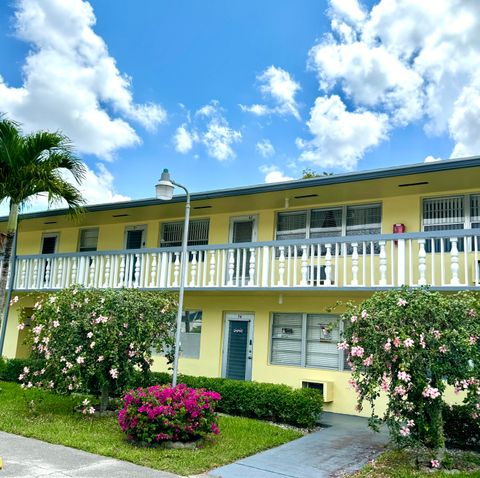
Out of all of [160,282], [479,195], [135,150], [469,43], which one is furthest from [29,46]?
[479,195]

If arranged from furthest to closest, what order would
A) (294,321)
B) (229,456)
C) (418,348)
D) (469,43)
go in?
(294,321)
(469,43)
(229,456)
(418,348)

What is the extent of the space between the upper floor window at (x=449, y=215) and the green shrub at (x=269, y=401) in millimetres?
4195

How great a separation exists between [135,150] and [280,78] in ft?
20.5

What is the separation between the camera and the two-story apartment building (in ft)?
33.9

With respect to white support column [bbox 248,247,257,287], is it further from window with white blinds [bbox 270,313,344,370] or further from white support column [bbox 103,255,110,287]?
white support column [bbox 103,255,110,287]

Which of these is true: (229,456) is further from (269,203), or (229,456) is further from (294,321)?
(269,203)

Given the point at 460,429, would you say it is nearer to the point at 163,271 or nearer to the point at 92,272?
the point at 163,271

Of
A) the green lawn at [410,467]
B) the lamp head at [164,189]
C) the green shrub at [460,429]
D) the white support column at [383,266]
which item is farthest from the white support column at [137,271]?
the green shrub at [460,429]

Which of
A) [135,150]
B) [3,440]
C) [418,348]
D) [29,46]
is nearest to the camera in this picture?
[418,348]

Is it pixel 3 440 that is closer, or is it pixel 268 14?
pixel 3 440

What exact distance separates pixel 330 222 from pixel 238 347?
13.1 feet

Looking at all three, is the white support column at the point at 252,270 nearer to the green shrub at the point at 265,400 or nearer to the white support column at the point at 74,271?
the green shrub at the point at 265,400

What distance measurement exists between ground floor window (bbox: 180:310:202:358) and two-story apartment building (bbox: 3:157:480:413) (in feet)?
0.09

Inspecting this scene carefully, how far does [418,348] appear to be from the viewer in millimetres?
6668
